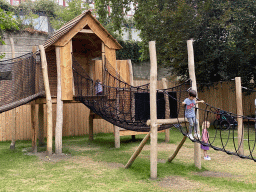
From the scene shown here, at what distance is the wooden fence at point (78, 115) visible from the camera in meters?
9.70

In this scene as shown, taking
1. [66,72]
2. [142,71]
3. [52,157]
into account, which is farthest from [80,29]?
[142,71]

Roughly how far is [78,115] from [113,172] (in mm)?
5728

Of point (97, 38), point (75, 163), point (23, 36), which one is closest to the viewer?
point (75, 163)

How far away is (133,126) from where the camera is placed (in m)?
6.00

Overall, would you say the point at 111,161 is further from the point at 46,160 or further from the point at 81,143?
the point at 81,143

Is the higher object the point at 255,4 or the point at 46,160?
the point at 255,4

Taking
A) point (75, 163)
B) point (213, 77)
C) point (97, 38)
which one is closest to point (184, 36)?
point (213, 77)

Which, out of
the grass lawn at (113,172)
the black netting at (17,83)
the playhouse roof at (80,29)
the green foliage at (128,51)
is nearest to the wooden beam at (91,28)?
the playhouse roof at (80,29)

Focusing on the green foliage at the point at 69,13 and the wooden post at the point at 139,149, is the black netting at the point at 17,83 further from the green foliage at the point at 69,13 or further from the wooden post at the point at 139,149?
the green foliage at the point at 69,13

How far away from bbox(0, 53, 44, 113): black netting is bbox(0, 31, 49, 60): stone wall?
32.2ft

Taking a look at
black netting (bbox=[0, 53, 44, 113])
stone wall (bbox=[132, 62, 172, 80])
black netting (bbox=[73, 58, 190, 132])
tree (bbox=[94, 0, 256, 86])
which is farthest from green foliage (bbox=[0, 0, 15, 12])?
black netting (bbox=[0, 53, 44, 113])

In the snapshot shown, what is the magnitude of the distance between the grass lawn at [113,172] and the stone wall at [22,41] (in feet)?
31.3

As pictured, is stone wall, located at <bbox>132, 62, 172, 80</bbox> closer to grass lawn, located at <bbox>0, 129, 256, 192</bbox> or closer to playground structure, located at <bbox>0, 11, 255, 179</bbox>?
playground structure, located at <bbox>0, 11, 255, 179</bbox>

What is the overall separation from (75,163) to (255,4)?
8048mm
